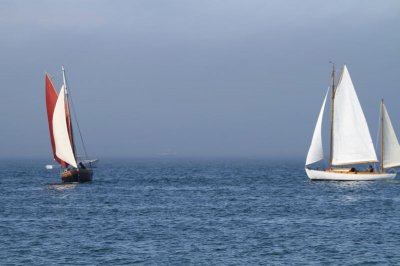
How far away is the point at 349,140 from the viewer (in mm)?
94500

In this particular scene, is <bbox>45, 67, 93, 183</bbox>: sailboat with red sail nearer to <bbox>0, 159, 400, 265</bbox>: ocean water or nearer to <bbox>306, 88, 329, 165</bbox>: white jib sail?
<bbox>0, 159, 400, 265</bbox>: ocean water

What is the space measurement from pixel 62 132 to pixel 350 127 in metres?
36.5

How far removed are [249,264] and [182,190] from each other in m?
51.3

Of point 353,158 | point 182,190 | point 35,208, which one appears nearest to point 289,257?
point 35,208

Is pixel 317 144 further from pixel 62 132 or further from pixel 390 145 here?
pixel 62 132

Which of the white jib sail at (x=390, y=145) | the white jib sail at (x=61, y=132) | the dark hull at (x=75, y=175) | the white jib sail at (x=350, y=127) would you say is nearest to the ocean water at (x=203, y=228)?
the white jib sail at (x=61, y=132)

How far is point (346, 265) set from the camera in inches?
1532

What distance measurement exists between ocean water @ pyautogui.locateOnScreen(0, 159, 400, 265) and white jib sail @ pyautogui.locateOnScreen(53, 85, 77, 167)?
969 centimetres

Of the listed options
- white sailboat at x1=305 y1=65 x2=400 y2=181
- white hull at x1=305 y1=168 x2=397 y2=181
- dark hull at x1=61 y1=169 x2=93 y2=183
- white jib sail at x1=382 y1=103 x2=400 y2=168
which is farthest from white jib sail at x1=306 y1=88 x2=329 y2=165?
dark hull at x1=61 y1=169 x2=93 y2=183

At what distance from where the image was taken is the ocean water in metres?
41.5

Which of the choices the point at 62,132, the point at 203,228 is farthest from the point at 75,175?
the point at 203,228

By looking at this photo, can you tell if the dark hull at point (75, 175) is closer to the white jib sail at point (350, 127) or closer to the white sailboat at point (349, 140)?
the white sailboat at point (349, 140)

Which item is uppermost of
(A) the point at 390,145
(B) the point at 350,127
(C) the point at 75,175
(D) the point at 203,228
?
(B) the point at 350,127

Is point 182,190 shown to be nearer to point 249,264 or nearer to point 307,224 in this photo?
point 307,224
